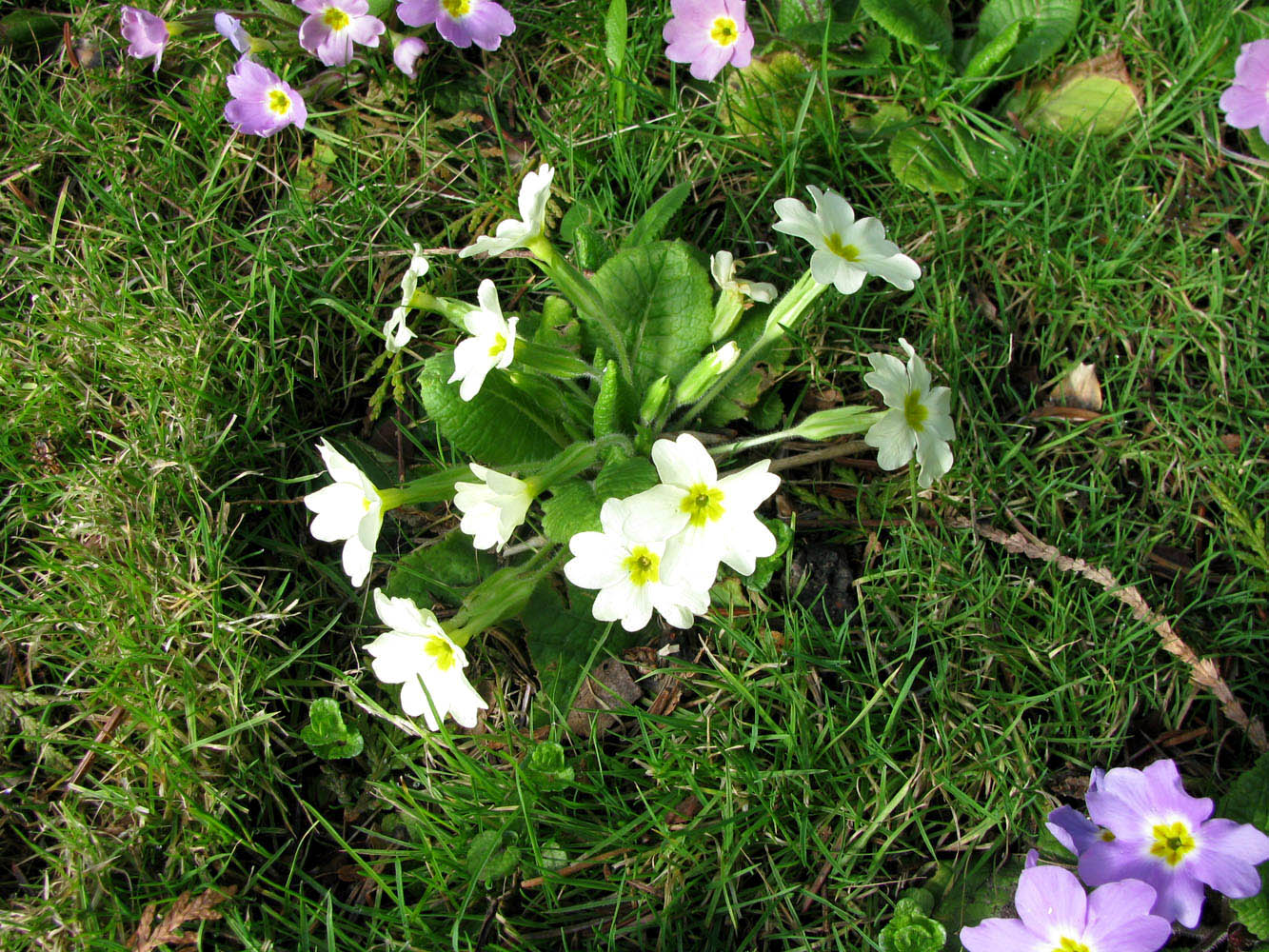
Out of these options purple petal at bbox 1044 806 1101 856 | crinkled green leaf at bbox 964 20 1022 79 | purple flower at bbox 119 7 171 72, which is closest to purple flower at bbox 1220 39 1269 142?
crinkled green leaf at bbox 964 20 1022 79

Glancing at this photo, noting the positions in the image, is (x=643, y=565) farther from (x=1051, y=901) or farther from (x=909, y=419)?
(x=1051, y=901)

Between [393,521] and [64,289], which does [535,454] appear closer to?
[393,521]

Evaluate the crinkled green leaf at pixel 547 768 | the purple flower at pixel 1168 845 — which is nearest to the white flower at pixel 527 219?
the crinkled green leaf at pixel 547 768

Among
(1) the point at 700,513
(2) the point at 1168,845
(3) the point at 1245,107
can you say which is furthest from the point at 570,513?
(3) the point at 1245,107

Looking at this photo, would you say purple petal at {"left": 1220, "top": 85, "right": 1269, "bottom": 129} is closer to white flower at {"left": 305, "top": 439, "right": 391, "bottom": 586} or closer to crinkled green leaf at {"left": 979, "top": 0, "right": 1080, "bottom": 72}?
crinkled green leaf at {"left": 979, "top": 0, "right": 1080, "bottom": 72}

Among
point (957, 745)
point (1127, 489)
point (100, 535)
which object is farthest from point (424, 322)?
point (1127, 489)
